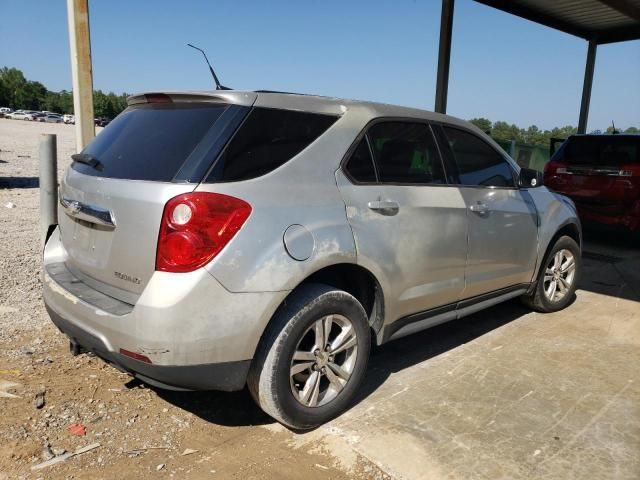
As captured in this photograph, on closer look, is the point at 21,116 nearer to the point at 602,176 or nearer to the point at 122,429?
the point at 602,176

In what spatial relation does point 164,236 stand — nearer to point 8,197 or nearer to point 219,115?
point 219,115

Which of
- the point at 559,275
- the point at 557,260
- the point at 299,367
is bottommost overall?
the point at 299,367

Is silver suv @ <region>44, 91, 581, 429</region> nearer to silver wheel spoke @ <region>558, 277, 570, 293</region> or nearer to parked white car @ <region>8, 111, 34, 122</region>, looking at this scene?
silver wheel spoke @ <region>558, 277, 570, 293</region>

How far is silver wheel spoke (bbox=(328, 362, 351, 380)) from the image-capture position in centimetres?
292

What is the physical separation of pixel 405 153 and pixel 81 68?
2.99 m

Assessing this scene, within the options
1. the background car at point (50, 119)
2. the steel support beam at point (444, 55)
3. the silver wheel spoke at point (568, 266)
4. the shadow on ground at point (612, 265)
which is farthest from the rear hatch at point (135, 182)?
the background car at point (50, 119)

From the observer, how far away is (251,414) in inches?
122

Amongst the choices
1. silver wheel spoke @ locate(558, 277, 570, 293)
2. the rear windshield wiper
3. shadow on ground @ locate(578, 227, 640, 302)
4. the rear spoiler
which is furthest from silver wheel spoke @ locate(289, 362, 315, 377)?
shadow on ground @ locate(578, 227, 640, 302)

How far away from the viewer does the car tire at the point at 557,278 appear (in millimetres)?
4789

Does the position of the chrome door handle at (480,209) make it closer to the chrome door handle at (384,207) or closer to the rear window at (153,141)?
the chrome door handle at (384,207)

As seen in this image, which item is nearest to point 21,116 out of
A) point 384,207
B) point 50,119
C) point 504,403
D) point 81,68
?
point 50,119

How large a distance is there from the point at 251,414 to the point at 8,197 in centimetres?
893

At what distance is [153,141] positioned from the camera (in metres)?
2.73

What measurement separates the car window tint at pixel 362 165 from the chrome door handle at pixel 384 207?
0.14m
